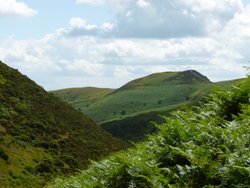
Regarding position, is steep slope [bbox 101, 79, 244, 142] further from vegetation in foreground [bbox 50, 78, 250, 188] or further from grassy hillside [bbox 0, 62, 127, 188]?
vegetation in foreground [bbox 50, 78, 250, 188]

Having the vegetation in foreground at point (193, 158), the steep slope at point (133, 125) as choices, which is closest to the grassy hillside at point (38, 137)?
the vegetation in foreground at point (193, 158)

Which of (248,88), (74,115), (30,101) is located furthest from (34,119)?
(248,88)

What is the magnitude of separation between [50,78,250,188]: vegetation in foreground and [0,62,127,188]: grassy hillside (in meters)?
35.0

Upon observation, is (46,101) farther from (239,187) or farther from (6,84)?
(239,187)

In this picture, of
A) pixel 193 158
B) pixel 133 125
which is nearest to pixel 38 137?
pixel 193 158

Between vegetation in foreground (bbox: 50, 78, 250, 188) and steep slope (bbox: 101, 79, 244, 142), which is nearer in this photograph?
vegetation in foreground (bbox: 50, 78, 250, 188)

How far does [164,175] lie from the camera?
8031 mm

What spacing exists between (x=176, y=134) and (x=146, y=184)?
1.50m

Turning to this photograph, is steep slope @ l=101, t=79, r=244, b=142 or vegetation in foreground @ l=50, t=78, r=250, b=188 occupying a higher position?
vegetation in foreground @ l=50, t=78, r=250, b=188

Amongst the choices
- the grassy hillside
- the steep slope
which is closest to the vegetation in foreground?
the grassy hillside

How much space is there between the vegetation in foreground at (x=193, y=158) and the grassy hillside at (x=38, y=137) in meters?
35.0

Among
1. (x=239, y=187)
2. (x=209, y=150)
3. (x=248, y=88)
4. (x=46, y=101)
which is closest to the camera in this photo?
(x=239, y=187)

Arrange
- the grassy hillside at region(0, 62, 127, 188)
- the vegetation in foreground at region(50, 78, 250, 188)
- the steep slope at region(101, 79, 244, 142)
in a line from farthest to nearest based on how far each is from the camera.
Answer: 1. the steep slope at region(101, 79, 244, 142)
2. the grassy hillside at region(0, 62, 127, 188)
3. the vegetation in foreground at region(50, 78, 250, 188)

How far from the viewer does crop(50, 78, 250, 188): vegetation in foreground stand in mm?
7223
